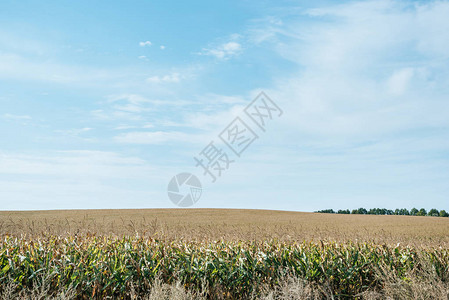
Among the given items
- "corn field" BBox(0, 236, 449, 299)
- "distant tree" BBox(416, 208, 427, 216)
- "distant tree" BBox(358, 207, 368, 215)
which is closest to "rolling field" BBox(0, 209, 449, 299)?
"corn field" BBox(0, 236, 449, 299)

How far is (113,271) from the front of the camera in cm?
711

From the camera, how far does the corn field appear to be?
7.00 meters

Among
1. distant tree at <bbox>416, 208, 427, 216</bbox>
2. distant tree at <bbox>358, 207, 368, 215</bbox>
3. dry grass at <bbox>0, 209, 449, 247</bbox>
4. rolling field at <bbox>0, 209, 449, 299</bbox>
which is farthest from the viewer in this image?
distant tree at <bbox>416, 208, 427, 216</bbox>

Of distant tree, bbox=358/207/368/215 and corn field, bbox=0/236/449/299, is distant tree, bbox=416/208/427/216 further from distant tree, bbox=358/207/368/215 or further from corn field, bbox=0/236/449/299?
corn field, bbox=0/236/449/299

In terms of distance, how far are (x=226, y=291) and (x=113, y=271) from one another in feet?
7.60

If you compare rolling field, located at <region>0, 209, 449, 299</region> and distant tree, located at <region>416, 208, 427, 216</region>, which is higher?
distant tree, located at <region>416, 208, 427, 216</region>

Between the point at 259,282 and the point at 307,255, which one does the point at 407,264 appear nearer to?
the point at 307,255

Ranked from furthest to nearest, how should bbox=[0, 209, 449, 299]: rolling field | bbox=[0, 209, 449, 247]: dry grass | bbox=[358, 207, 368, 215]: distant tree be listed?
bbox=[358, 207, 368, 215]: distant tree < bbox=[0, 209, 449, 247]: dry grass < bbox=[0, 209, 449, 299]: rolling field

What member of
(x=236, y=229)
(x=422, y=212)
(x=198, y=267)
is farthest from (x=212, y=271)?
(x=422, y=212)

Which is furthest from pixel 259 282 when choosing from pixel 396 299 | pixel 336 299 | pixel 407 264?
pixel 407 264

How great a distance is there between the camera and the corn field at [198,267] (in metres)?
7.00

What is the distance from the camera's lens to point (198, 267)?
7500 millimetres

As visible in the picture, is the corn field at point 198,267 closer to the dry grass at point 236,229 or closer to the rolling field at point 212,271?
the rolling field at point 212,271

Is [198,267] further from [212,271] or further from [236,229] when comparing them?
[236,229]
